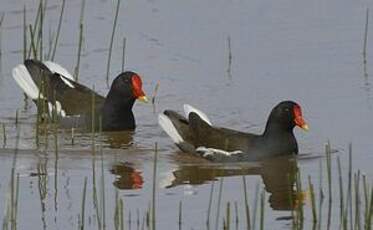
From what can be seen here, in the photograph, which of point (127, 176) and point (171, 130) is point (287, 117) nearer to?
point (171, 130)

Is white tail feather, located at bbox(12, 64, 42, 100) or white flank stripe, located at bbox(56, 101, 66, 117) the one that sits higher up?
white tail feather, located at bbox(12, 64, 42, 100)

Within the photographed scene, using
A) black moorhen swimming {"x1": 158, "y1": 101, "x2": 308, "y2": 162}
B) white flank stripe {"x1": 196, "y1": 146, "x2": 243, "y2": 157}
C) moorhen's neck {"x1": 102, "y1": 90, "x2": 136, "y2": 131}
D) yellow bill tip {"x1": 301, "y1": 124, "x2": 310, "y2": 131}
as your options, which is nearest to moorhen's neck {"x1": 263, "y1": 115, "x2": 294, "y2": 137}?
black moorhen swimming {"x1": 158, "y1": 101, "x2": 308, "y2": 162}

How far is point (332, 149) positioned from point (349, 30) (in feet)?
16.4

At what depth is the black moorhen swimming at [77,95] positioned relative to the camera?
16.4 m

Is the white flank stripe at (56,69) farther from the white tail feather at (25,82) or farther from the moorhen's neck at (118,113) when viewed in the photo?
the moorhen's neck at (118,113)

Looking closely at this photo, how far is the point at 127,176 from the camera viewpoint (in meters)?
13.8

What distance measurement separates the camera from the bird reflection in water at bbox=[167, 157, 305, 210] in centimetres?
1336

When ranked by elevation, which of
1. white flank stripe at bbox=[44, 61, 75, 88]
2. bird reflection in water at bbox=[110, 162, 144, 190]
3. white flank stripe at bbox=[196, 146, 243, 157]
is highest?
white flank stripe at bbox=[44, 61, 75, 88]

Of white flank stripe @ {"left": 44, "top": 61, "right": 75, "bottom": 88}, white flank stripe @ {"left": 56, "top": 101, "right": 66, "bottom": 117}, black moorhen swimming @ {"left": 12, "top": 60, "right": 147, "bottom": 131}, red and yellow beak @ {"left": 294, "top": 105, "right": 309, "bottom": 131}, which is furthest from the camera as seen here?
white flank stripe @ {"left": 44, "top": 61, "right": 75, "bottom": 88}

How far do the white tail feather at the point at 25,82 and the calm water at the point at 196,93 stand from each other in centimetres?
21

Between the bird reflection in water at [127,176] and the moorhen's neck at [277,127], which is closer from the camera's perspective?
the bird reflection in water at [127,176]

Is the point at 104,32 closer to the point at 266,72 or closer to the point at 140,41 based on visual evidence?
the point at 140,41

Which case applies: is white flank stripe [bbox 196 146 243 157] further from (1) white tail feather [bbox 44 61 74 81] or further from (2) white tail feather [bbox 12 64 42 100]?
(1) white tail feather [bbox 44 61 74 81]

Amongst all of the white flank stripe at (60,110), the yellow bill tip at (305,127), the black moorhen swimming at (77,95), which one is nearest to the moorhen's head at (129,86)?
the black moorhen swimming at (77,95)
